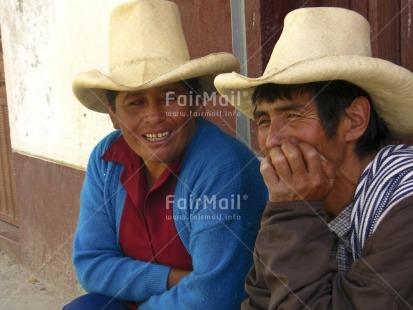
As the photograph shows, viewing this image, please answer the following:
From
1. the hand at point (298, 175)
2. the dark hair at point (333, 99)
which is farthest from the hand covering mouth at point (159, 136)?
the hand at point (298, 175)

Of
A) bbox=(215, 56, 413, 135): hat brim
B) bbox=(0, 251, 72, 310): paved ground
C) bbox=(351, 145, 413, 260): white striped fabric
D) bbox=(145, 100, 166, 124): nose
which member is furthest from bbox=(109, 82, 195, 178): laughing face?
bbox=(0, 251, 72, 310): paved ground

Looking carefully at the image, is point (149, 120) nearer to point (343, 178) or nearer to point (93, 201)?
point (93, 201)

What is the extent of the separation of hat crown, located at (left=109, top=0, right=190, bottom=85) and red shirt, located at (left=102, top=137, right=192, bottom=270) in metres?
0.41

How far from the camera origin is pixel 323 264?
191 cm

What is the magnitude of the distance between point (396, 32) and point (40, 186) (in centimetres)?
334

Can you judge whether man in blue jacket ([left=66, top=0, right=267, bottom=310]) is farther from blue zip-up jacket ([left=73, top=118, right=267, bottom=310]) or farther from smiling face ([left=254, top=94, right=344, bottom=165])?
smiling face ([left=254, top=94, right=344, bottom=165])

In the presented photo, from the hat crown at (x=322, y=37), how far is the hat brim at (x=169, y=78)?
55 centimetres

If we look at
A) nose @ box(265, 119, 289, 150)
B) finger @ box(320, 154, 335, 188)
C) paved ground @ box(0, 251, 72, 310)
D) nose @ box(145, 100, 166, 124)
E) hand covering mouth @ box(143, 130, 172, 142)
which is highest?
nose @ box(265, 119, 289, 150)

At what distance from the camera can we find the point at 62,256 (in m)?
5.30

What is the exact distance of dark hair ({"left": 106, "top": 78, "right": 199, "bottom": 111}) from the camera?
2.87 meters

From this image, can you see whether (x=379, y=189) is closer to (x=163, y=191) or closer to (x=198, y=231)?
(x=198, y=231)

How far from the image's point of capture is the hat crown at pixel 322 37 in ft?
7.10

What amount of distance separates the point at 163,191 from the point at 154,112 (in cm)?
35

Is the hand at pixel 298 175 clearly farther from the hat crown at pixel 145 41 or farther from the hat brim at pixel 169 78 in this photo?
the hat crown at pixel 145 41
